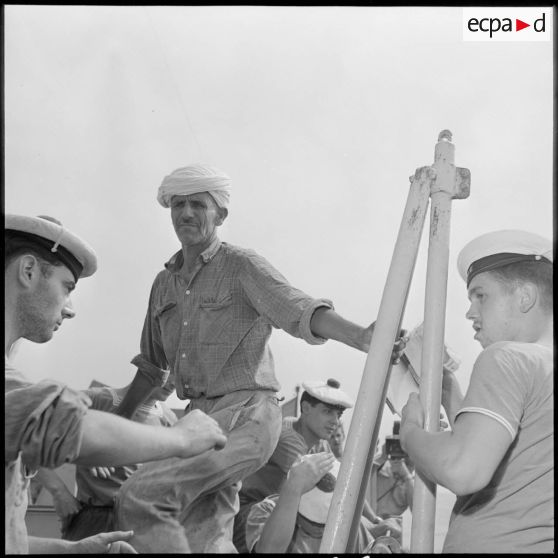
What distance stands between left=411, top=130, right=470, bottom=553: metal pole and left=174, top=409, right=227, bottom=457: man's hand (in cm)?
66

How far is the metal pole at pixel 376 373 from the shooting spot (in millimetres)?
2799

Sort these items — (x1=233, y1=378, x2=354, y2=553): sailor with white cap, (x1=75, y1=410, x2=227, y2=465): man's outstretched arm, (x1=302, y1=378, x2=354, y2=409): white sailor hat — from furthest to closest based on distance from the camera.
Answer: (x1=302, y1=378, x2=354, y2=409): white sailor hat
(x1=233, y1=378, x2=354, y2=553): sailor with white cap
(x1=75, y1=410, x2=227, y2=465): man's outstretched arm

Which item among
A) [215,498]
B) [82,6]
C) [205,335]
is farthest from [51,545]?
[82,6]

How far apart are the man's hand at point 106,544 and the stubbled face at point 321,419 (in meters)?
1.64

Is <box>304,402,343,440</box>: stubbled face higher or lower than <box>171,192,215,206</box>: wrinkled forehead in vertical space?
lower

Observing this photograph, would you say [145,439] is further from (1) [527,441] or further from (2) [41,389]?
(1) [527,441]

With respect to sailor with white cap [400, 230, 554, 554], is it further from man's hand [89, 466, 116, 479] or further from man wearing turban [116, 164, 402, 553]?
man's hand [89, 466, 116, 479]

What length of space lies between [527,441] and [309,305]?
113 cm

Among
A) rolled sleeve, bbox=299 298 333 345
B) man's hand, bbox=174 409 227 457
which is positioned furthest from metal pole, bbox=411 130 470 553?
man's hand, bbox=174 409 227 457

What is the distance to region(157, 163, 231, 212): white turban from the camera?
3.71 metres

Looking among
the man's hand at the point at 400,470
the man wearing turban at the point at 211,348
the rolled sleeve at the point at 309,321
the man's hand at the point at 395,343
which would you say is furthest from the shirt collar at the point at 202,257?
the man's hand at the point at 400,470

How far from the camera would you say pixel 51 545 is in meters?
2.99

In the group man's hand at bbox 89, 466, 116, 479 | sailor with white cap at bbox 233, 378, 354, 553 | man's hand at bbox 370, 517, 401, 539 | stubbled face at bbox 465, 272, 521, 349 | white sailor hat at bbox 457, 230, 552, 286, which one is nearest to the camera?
stubbled face at bbox 465, 272, 521, 349

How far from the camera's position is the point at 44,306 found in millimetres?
2986
